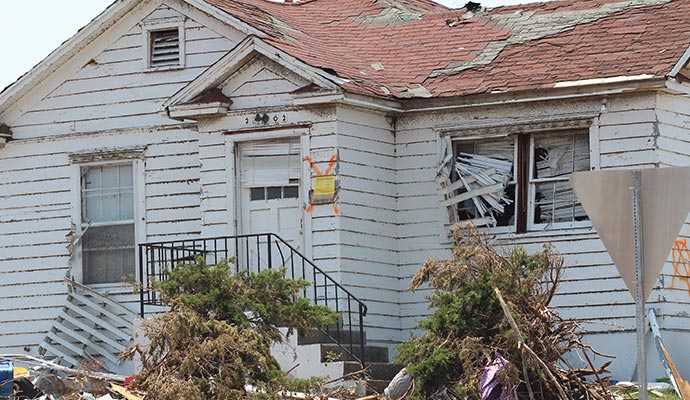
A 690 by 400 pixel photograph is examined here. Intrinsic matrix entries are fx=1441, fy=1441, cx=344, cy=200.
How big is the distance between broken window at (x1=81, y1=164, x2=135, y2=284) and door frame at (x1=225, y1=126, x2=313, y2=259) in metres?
2.44

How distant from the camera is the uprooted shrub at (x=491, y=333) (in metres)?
13.3

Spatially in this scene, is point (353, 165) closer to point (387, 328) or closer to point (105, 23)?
point (387, 328)

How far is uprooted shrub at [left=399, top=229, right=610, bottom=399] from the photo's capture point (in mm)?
13297

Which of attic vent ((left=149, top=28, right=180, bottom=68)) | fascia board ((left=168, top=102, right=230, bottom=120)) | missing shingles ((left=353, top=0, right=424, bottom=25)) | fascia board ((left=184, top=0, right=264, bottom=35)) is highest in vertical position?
missing shingles ((left=353, top=0, right=424, bottom=25))

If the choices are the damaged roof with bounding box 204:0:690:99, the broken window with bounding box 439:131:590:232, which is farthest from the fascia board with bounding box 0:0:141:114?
the broken window with bounding box 439:131:590:232

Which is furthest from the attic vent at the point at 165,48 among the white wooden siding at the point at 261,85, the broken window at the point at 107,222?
the white wooden siding at the point at 261,85

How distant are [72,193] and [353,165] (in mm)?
4791

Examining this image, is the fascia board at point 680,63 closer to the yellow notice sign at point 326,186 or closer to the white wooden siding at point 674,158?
the white wooden siding at point 674,158

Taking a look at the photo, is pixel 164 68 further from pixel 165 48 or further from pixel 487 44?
pixel 487 44

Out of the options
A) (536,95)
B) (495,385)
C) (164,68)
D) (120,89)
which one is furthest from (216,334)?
(120,89)

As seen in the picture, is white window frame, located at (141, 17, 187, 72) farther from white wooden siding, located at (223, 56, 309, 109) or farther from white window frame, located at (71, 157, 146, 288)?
white wooden siding, located at (223, 56, 309, 109)

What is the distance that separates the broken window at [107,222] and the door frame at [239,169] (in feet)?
8.01

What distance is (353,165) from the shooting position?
62.0 feet

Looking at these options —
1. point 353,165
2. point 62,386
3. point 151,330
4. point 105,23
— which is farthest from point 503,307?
point 105,23
